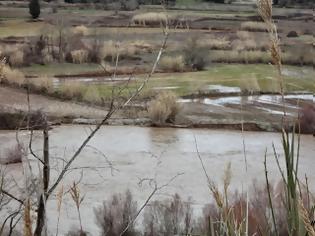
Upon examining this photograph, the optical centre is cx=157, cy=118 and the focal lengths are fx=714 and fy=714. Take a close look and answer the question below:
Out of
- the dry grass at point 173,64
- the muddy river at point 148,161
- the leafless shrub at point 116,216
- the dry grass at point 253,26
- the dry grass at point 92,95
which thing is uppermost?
the leafless shrub at point 116,216

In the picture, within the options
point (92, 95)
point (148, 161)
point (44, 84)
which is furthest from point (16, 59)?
point (148, 161)

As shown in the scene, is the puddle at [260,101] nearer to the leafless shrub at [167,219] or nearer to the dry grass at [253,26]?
the leafless shrub at [167,219]

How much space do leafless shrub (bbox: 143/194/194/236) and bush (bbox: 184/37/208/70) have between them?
59.2 feet

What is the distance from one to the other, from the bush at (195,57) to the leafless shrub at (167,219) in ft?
59.2

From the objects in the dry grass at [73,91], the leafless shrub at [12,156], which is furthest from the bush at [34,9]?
the leafless shrub at [12,156]

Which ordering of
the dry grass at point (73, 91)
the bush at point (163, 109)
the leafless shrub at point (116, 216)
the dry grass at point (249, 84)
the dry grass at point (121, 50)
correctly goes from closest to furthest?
the leafless shrub at point (116, 216) < the bush at point (163, 109) < the dry grass at point (73, 91) < the dry grass at point (249, 84) < the dry grass at point (121, 50)

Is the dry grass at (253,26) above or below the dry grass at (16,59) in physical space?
below

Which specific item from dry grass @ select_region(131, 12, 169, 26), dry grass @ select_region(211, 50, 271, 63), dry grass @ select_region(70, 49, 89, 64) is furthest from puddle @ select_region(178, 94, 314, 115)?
dry grass @ select_region(131, 12, 169, 26)

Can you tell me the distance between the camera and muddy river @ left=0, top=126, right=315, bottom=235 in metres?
11.5

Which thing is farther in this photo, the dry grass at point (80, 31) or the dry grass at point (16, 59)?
the dry grass at point (80, 31)

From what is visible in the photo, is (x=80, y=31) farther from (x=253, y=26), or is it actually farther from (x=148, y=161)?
(x=148, y=161)

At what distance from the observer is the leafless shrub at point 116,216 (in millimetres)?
9422

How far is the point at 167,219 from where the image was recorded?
931 centimetres

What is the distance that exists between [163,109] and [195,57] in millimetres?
10066
